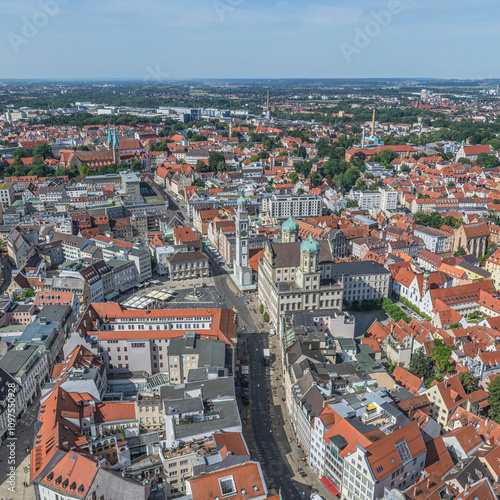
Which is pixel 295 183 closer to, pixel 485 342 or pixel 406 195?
pixel 406 195

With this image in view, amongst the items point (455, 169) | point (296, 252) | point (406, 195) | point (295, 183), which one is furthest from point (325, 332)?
point (455, 169)

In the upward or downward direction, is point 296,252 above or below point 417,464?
above

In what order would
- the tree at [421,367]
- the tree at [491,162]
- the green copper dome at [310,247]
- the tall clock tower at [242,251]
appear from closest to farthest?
the tree at [421,367], the green copper dome at [310,247], the tall clock tower at [242,251], the tree at [491,162]

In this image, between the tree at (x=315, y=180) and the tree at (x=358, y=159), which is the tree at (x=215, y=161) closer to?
the tree at (x=315, y=180)

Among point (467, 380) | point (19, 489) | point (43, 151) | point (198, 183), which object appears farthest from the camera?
point (43, 151)

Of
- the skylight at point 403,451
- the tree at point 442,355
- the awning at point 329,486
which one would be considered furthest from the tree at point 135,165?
the skylight at point 403,451

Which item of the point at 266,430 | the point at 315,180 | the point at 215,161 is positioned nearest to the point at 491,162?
the point at 315,180

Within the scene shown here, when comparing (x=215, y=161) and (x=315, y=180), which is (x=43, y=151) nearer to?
(x=215, y=161)
